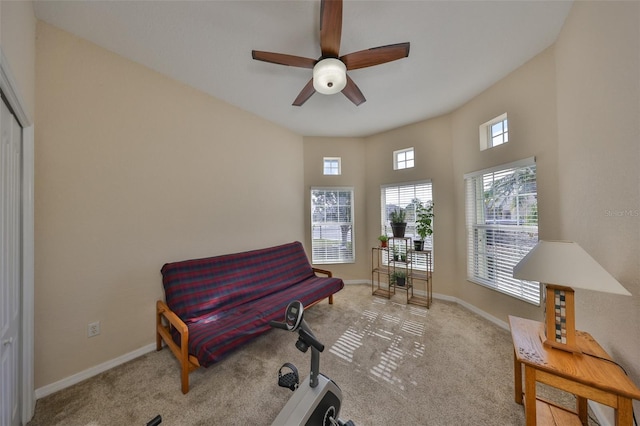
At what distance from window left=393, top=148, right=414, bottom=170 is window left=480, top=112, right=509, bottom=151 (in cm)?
103

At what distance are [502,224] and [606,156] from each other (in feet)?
4.62

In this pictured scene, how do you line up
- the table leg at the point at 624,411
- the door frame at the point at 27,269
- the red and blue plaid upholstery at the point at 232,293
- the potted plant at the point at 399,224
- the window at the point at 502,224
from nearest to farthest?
the table leg at the point at 624,411, the door frame at the point at 27,269, the red and blue plaid upholstery at the point at 232,293, the window at the point at 502,224, the potted plant at the point at 399,224

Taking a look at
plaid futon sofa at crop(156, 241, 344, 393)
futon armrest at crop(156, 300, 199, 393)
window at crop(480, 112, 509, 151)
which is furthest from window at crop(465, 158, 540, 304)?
futon armrest at crop(156, 300, 199, 393)

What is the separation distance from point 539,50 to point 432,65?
37.4 inches

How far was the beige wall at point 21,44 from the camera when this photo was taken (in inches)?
45.3

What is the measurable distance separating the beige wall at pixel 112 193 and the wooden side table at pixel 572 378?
9.39 ft

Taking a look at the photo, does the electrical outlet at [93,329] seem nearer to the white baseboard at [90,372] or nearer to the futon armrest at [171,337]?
the white baseboard at [90,372]

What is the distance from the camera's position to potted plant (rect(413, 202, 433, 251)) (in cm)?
326

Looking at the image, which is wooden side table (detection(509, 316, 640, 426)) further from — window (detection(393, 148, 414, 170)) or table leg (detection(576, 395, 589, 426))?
window (detection(393, 148, 414, 170))

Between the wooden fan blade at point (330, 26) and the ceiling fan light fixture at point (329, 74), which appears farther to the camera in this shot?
the ceiling fan light fixture at point (329, 74)

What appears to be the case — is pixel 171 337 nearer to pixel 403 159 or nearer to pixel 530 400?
pixel 530 400

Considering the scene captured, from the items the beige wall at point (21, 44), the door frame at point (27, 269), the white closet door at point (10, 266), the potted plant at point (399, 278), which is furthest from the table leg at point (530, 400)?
the beige wall at point (21, 44)

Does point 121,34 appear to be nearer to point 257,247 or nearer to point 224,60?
point 224,60

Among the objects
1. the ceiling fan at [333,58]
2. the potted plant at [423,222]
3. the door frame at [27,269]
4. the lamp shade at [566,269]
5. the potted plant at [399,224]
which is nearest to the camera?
the lamp shade at [566,269]
